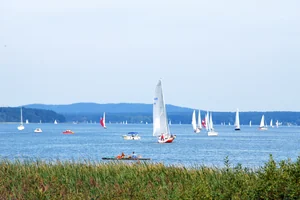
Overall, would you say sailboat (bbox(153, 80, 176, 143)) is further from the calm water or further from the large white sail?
the calm water

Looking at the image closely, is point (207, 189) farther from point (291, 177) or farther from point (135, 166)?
point (135, 166)

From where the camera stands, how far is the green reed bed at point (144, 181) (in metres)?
19.7

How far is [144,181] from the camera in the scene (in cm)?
2336

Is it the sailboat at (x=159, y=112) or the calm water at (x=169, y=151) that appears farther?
the sailboat at (x=159, y=112)

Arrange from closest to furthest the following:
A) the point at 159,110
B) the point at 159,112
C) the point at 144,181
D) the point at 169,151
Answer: the point at 144,181, the point at 159,110, the point at 159,112, the point at 169,151

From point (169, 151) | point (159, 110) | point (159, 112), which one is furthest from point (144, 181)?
point (169, 151)

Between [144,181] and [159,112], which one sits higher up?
[159,112]

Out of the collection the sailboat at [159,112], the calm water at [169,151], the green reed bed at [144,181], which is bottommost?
the calm water at [169,151]

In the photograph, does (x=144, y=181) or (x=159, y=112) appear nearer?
(x=144, y=181)

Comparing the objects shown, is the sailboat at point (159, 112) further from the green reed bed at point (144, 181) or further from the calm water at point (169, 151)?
the green reed bed at point (144, 181)

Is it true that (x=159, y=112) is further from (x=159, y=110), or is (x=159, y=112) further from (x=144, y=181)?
A: (x=144, y=181)

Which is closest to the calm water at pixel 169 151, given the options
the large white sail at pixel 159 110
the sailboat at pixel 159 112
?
the sailboat at pixel 159 112

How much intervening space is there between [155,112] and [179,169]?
5821cm

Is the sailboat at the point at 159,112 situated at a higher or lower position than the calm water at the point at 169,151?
higher
